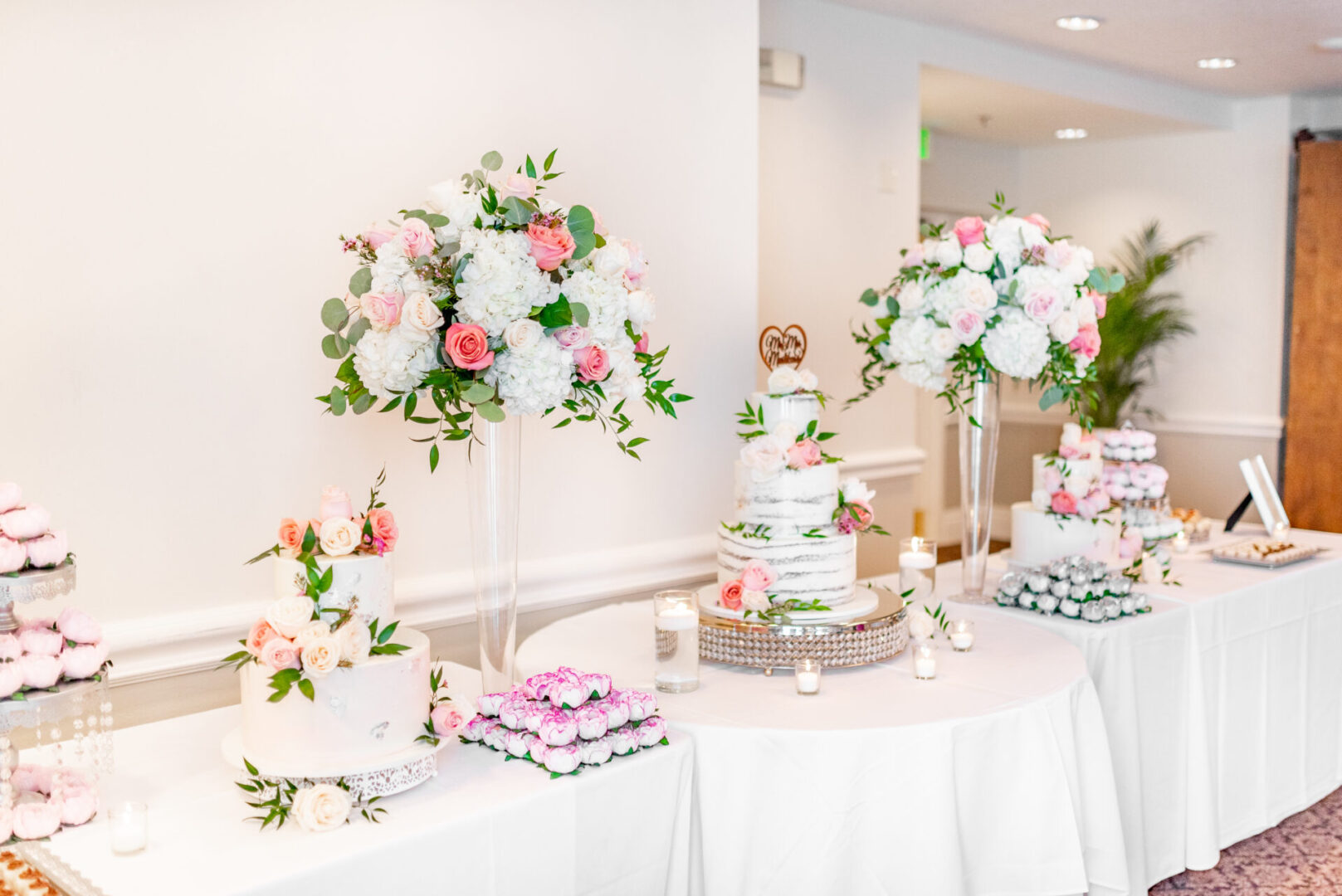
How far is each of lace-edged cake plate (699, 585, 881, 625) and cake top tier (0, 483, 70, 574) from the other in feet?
4.23

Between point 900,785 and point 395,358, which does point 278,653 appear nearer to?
point 395,358

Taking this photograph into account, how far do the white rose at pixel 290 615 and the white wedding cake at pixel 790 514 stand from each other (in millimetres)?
1007

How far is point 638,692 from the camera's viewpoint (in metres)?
2.01

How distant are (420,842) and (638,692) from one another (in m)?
0.50

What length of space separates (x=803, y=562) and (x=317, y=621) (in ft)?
3.60

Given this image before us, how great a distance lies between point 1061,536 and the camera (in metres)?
3.36

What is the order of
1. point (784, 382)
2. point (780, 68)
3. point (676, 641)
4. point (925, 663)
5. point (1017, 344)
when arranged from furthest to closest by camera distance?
point (780, 68) < point (1017, 344) < point (784, 382) < point (925, 663) < point (676, 641)

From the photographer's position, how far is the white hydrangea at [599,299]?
6.61ft

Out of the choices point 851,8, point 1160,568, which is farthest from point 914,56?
point 1160,568

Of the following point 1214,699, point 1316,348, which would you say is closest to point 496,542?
point 1214,699

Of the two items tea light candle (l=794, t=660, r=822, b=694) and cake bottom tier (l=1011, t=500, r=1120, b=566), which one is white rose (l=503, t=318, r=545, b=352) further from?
cake bottom tier (l=1011, t=500, r=1120, b=566)

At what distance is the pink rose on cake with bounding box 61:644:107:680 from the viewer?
5.46 ft

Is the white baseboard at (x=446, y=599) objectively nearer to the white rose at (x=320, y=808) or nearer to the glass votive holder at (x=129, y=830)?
the glass votive holder at (x=129, y=830)

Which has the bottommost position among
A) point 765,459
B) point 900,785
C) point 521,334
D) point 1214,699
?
point 1214,699
